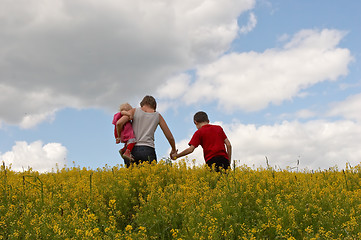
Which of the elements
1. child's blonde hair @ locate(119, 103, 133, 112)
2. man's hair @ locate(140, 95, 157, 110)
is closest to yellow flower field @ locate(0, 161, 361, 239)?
man's hair @ locate(140, 95, 157, 110)

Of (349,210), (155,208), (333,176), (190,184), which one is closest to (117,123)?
(190,184)

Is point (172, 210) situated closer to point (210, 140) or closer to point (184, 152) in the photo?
point (184, 152)

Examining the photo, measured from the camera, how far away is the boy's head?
8445 mm

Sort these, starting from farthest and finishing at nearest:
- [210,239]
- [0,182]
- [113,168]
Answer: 1. [113,168]
2. [0,182]
3. [210,239]

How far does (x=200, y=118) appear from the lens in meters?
8.47

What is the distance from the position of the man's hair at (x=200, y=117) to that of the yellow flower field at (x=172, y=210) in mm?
1689

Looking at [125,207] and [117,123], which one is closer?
[125,207]

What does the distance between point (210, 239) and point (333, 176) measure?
612 cm

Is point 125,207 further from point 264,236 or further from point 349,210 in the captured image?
point 349,210

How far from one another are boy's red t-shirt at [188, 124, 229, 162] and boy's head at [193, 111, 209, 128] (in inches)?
6.9

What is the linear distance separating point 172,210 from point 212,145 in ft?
11.4

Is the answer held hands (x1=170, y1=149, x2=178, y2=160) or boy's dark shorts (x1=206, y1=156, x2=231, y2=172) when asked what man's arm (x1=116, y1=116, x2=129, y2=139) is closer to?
held hands (x1=170, y1=149, x2=178, y2=160)

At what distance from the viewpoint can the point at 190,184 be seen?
6152 millimetres

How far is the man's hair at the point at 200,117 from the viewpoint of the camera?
8.45m
